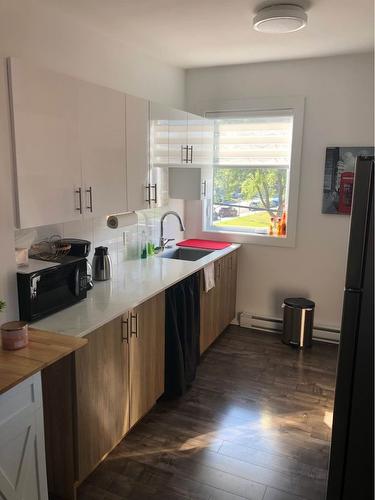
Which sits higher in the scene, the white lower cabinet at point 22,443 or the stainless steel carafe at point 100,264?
the stainless steel carafe at point 100,264

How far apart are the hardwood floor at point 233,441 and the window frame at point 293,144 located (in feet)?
4.06

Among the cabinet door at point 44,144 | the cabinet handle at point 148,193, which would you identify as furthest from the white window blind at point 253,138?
the cabinet door at point 44,144

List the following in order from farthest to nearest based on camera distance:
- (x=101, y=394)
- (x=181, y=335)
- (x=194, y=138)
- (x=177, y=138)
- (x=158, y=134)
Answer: (x=194, y=138) < (x=177, y=138) < (x=158, y=134) < (x=181, y=335) < (x=101, y=394)

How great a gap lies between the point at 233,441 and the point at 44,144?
2.05 metres

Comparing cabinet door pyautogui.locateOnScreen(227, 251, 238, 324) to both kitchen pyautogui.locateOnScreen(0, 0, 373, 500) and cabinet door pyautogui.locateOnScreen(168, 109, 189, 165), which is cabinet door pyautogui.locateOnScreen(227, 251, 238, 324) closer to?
kitchen pyautogui.locateOnScreen(0, 0, 373, 500)

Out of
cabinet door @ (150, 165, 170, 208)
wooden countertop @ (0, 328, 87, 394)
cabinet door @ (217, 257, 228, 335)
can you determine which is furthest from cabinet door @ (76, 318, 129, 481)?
cabinet door @ (150, 165, 170, 208)

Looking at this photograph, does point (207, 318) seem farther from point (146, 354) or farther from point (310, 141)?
point (310, 141)

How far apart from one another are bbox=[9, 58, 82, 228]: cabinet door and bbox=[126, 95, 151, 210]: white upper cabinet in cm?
54

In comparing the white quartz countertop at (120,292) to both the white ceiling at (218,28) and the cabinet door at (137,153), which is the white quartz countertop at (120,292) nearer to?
the cabinet door at (137,153)

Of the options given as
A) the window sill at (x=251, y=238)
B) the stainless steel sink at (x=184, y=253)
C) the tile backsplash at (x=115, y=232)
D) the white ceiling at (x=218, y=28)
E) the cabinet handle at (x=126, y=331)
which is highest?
the white ceiling at (x=218, y=28)

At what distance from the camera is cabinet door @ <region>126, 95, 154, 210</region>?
268 centimetres

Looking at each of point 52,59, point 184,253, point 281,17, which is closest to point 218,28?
point 281,17

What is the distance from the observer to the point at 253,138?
4031 millimetres

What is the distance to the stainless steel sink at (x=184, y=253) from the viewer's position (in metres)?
3.83
